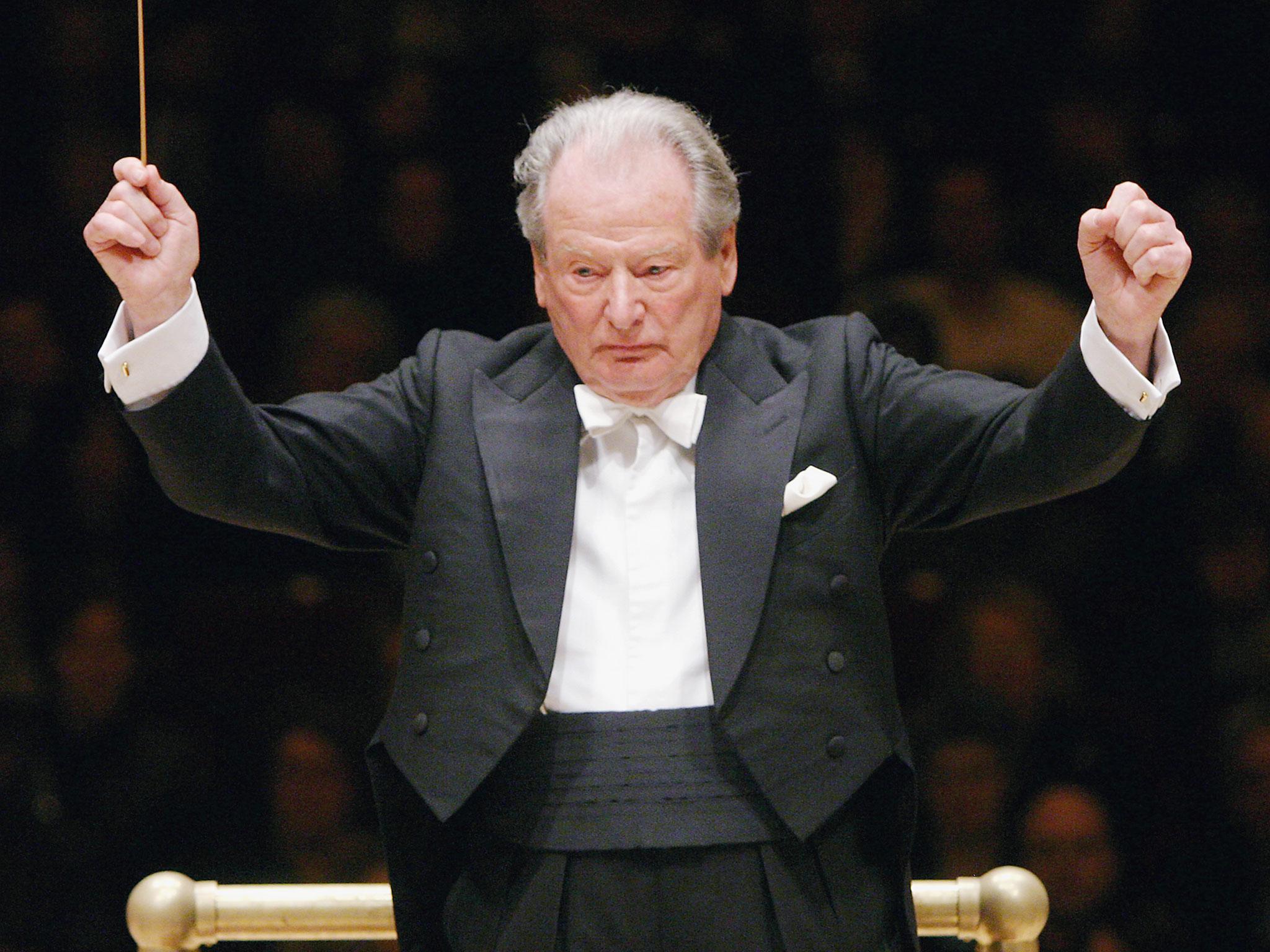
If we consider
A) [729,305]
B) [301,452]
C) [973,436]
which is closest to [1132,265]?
[973,436]

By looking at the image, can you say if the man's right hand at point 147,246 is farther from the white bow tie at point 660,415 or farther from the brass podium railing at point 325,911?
the brass podium railing at point 325,911

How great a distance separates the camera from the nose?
62.5 inches

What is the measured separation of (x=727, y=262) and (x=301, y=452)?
457 millimetres

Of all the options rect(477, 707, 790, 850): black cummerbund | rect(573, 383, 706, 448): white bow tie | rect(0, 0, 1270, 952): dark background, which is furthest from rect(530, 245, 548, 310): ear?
rect(0, 0, 1270, 952): dark background

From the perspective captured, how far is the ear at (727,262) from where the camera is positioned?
170cm

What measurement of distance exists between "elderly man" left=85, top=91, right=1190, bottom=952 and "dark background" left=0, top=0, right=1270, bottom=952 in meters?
1.06

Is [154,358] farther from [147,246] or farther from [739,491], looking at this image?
[739,491]

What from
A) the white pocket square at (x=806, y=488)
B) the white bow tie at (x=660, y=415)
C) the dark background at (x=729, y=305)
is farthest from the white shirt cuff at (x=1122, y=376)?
the dark background at (x=729, y=305)

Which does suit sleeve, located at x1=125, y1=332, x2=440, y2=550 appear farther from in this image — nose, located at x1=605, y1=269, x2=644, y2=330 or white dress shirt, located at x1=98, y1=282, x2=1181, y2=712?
nose, located at x1=605, y1=269, x2=644, y2=330

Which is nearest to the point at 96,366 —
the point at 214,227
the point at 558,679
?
the point at 214,227

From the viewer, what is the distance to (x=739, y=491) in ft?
5.19

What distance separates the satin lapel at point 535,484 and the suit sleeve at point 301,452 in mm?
84

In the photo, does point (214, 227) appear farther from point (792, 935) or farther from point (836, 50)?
point (792, 935)

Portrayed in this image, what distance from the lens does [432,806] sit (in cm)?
154
